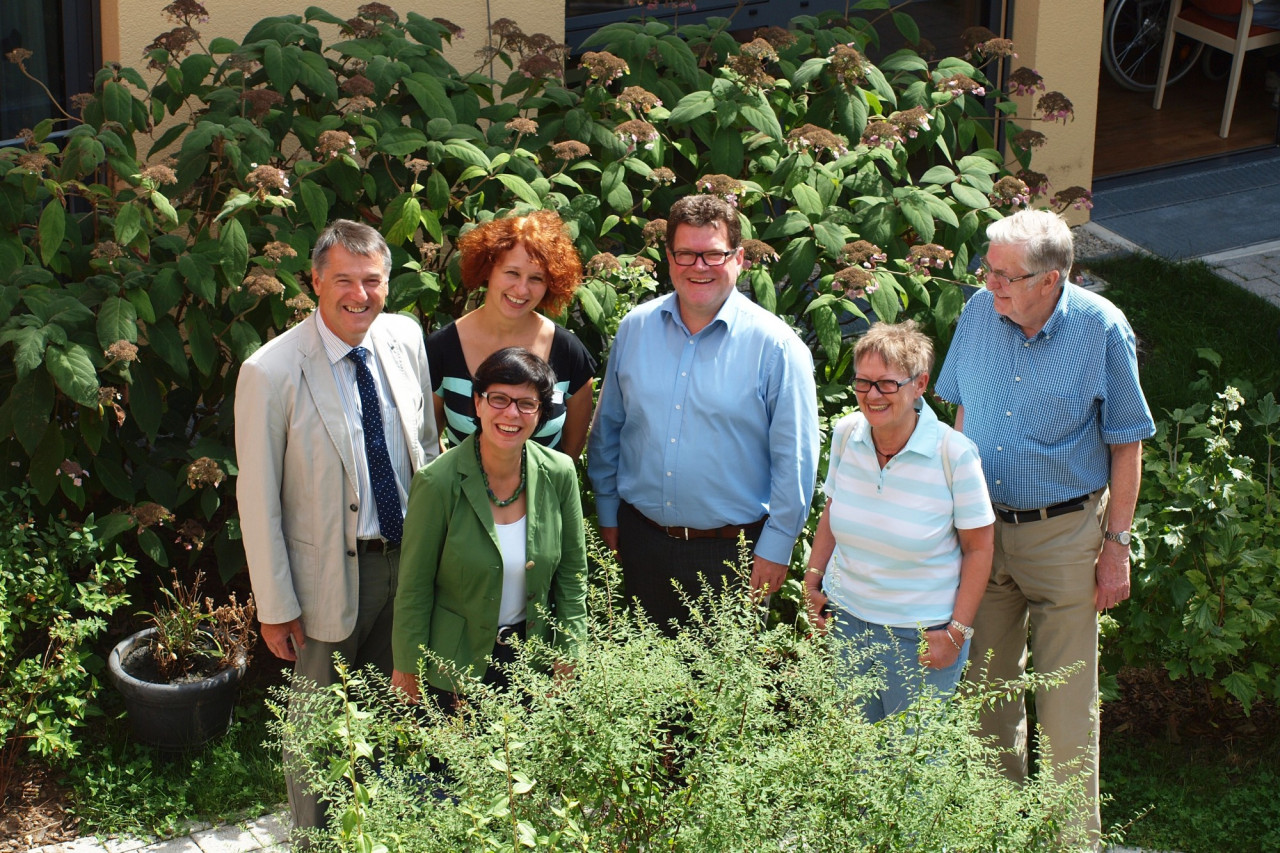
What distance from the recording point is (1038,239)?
343 centimetres

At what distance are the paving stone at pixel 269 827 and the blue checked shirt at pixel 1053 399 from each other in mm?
2314

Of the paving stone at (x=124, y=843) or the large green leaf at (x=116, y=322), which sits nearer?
the paving stone at (x=124, y=843)

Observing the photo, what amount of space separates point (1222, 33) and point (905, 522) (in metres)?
7.59

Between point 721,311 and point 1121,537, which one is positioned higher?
point 721,311

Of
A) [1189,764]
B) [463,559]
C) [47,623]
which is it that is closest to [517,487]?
[463,559]

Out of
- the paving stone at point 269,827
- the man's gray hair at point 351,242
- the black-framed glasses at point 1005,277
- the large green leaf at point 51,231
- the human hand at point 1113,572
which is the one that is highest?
the man's gray hair at point 351,242

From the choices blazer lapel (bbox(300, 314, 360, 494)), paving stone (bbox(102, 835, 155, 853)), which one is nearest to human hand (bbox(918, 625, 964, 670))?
blazer lapel (bbox(300, 314, 360, 494))

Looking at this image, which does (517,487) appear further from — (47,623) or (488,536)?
(47,623)

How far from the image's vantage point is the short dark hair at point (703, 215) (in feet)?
11.8

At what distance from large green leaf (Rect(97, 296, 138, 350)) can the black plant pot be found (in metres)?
1.06

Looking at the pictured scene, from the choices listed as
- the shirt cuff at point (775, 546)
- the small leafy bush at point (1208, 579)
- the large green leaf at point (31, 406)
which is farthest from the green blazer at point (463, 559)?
the small leafy bush at point (1208, 579)

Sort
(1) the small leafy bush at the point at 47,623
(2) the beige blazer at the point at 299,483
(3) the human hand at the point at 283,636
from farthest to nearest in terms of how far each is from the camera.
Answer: (1) the small leafy bush at the point at 47,623
(3) the human hand at the point at 283,636
(2) the beige blazer at the point at 299,483

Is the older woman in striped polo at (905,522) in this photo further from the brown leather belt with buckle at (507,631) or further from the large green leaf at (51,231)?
the large green leaf at (51,231)

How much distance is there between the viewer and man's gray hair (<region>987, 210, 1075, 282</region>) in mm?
3428
